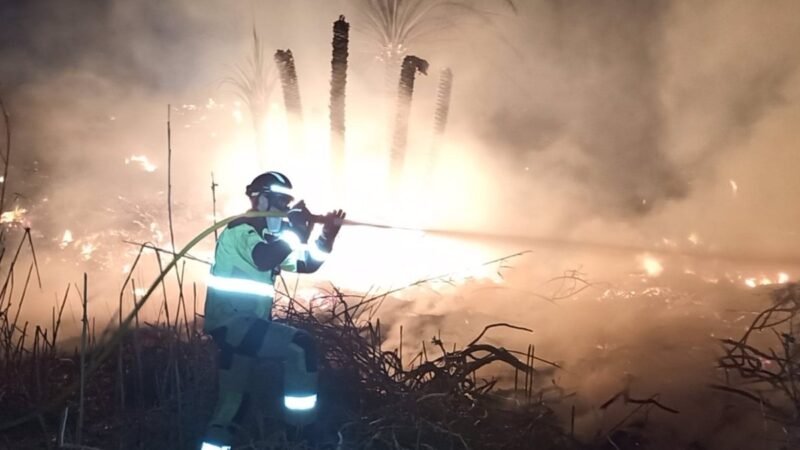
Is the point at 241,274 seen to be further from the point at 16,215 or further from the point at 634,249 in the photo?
the point at 16,215

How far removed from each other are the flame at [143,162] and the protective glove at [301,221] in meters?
13.3

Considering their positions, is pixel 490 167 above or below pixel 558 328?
above

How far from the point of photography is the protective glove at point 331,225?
5102 mm

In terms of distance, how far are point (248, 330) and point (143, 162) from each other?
46.0ft

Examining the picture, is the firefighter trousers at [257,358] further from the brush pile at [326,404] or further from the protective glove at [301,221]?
the protective glove at [301,221]

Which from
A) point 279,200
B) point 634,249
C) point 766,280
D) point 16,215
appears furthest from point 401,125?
point 16,215

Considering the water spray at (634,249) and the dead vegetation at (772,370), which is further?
the water spray at (634,249)

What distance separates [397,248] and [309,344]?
7.11 m

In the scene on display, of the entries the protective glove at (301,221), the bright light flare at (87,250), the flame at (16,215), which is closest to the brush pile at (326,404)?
the protective glove at (301,221)

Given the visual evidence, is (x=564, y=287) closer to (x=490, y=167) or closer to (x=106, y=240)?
(x=490, y=167)

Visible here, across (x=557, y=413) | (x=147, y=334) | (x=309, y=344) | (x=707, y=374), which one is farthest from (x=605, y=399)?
(x=147, y=334)

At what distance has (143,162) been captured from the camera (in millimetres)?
17172

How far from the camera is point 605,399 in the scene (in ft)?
20.2

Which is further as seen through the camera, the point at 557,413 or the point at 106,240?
the point at 106,240
